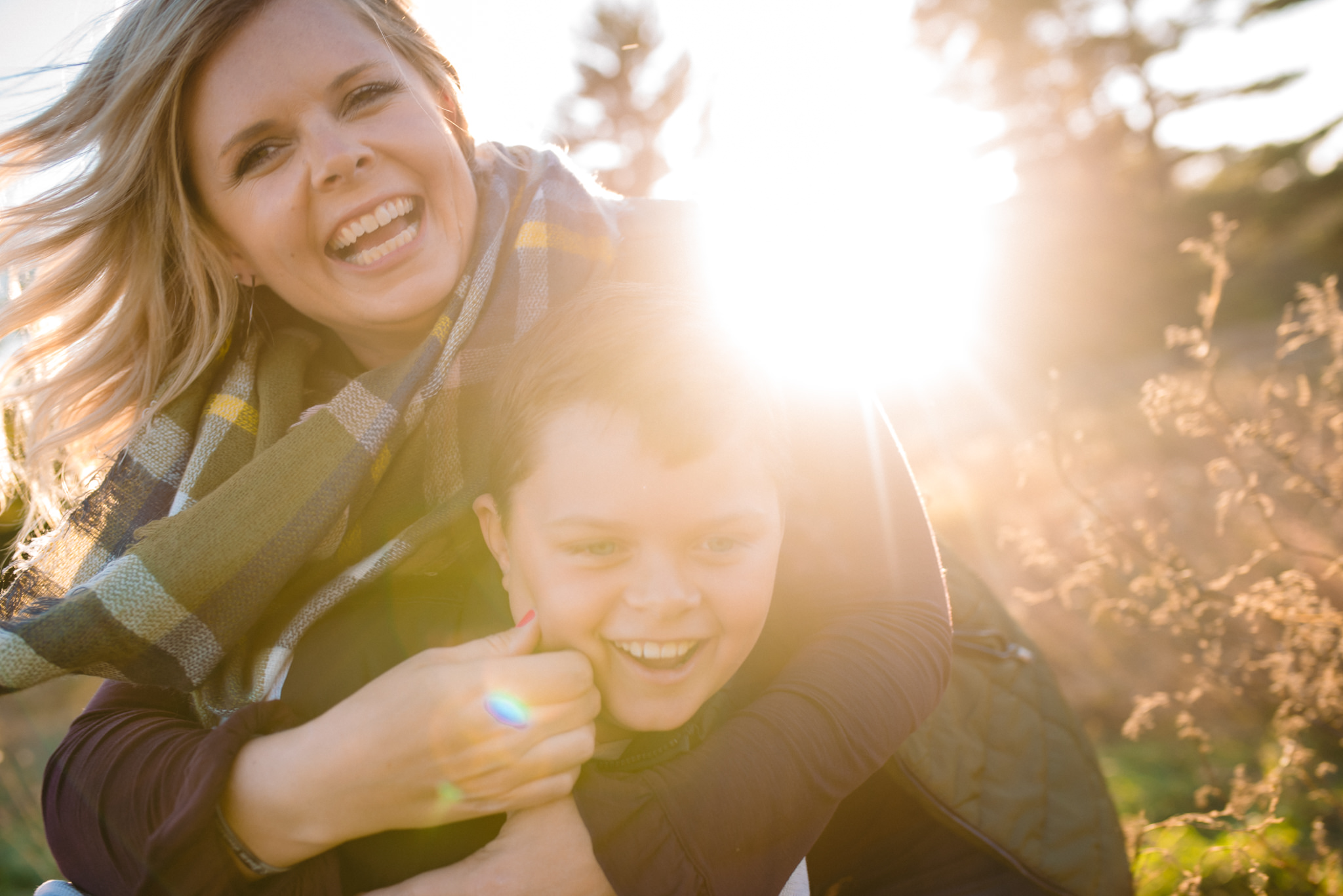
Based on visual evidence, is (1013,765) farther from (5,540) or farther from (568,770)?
(5,540)

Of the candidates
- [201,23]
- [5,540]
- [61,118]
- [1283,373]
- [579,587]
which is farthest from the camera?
[1283,373]

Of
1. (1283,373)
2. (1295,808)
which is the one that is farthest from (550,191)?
(1283,373)

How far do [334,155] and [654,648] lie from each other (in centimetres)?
107

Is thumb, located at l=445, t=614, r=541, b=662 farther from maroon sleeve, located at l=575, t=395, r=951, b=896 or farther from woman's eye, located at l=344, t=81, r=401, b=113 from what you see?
woman's eye, located at l=344, t=81, r=401, b=113

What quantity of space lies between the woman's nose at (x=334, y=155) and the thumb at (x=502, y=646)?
3.04 feet

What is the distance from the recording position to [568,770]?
1116 mm

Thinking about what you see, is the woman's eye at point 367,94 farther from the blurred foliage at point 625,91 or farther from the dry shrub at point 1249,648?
the blurred foliage at point 625,91

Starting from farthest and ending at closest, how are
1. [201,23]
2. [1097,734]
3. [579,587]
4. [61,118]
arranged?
[1097,734] < [61,118] < [201,23] < [579,587]

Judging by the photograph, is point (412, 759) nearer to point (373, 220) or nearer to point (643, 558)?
point (643, 558)

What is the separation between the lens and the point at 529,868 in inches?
41.4

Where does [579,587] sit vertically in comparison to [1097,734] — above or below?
above

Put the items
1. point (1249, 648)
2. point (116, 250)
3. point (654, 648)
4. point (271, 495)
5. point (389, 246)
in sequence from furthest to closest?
point (1249, 648) → point (116, 250) → point (389, 246) → point (271, 495) → point (654, 648)

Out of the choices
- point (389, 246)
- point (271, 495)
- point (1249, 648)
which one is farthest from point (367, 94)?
point (1249, 648)

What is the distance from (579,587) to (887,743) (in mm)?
551
